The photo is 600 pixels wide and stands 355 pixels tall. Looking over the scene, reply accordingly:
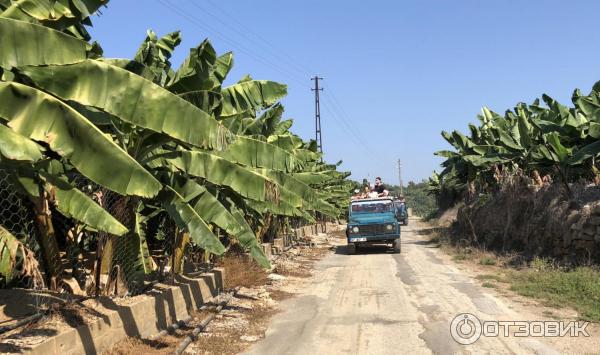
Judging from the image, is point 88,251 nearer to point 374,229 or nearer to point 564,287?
point 564,287

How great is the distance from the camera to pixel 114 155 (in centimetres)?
466

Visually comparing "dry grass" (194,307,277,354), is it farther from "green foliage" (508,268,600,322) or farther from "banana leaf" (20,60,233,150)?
"green foliage" (508,268,600,322)

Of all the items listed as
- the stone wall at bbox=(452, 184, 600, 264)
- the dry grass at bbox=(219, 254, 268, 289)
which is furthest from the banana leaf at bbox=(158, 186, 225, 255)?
the stone wall at bbox=(452, 184, 600, 264)

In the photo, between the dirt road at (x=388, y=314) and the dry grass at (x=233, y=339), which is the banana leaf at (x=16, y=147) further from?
the dirt road at (x=388, y=314)

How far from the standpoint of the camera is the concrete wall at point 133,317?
5555 mm

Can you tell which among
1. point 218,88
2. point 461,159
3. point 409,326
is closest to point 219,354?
point 409,326

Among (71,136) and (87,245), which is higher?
(71,136)

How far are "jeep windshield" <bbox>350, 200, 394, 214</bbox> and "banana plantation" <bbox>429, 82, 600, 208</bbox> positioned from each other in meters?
4.16

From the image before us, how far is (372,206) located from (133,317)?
1588cm

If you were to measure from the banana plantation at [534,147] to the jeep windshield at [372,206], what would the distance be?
4.16 m

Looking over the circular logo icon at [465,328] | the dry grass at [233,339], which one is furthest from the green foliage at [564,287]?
the dry grass at [233,339]

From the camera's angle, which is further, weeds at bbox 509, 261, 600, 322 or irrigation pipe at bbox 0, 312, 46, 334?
weeds at bbox 509, 261, 600, 322

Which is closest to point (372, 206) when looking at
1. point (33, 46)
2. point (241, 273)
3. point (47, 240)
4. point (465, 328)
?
point (241, 273)

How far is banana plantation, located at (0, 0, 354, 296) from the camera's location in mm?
4410
